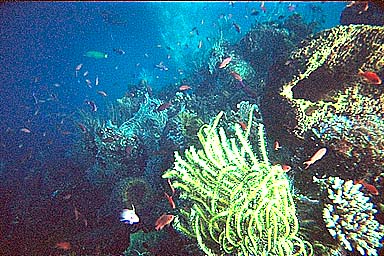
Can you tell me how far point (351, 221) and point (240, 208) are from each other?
148 centimetres

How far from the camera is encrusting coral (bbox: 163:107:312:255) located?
93.4 inches

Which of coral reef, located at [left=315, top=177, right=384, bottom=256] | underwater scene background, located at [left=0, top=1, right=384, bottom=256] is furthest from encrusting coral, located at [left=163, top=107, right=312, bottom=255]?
coral reef, located at [left=315, top=177, right=384, bottom=256]

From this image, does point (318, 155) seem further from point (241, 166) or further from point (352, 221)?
point (241, 166)

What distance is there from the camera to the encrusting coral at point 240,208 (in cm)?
237

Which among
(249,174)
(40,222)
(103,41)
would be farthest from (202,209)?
(103,41)

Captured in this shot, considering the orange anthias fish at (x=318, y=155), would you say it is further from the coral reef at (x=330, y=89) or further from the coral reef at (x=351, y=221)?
the coral reef at (x=351, y=221)

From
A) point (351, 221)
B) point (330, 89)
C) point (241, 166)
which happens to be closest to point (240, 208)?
point (241, 166)

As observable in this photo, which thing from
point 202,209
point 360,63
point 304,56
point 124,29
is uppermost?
point 124,29

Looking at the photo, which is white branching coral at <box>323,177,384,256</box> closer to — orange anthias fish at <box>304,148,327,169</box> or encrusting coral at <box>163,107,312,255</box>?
encrusting coral at <box>163,107,312,255</box>

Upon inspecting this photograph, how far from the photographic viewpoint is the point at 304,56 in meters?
4.73

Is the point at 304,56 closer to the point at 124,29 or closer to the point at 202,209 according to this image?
the point at 202,209

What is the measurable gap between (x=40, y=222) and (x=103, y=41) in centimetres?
5124

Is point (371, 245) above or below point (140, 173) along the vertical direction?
below

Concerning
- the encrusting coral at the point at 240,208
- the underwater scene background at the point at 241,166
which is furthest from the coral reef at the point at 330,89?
the encrusting coral at the point at 240,208
